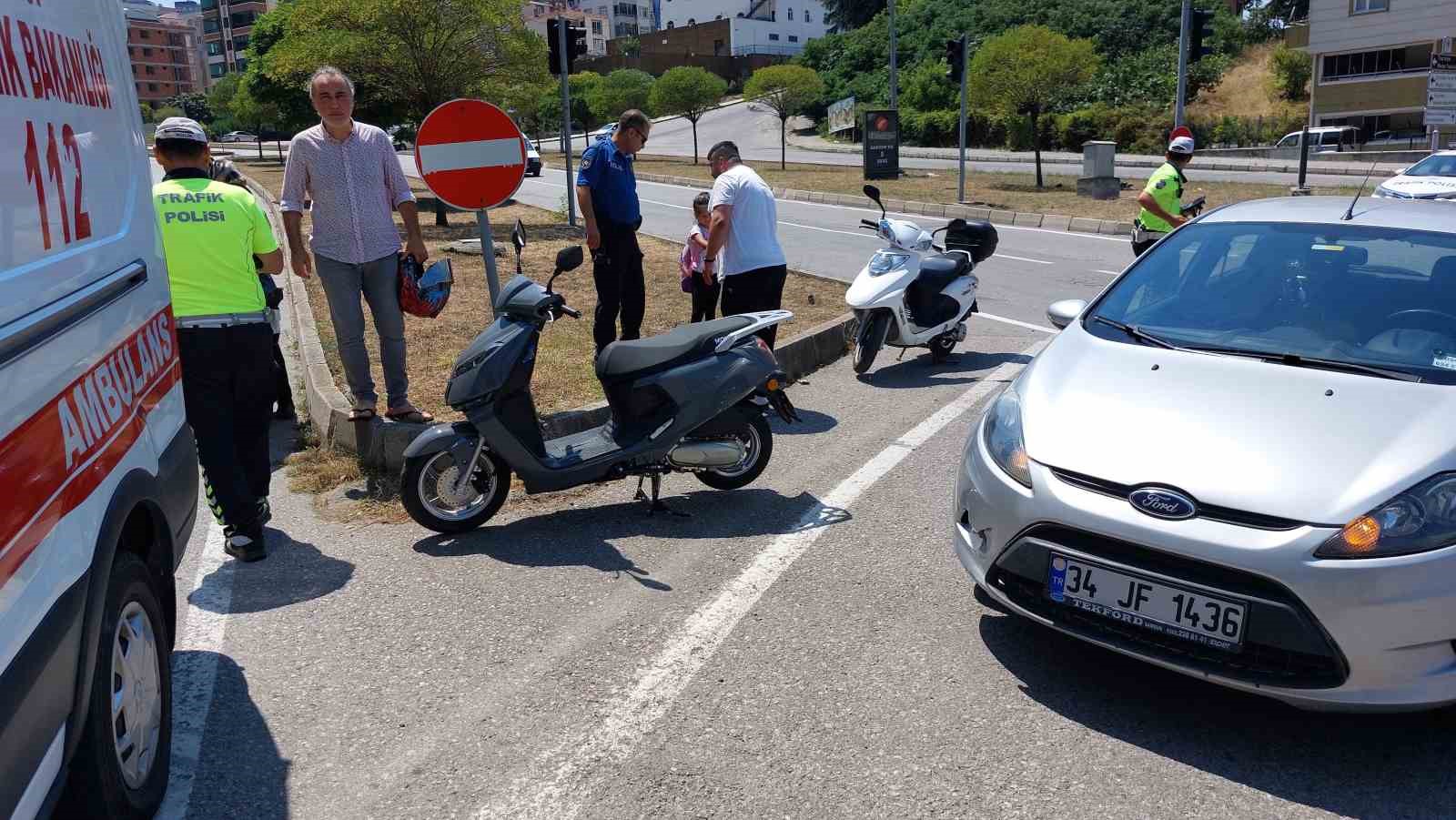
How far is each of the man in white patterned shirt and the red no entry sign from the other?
208 millimetres

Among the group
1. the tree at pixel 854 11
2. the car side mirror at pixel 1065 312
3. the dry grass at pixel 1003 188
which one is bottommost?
the dry grass at pixel 1003 188

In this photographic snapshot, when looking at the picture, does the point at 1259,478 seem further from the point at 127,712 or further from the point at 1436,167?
the point at 1436,167

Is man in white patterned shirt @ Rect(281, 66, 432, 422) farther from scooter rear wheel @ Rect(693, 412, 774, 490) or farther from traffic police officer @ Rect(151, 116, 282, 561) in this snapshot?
scooter rear wheel @ Rect(693, 412, 774, 490)

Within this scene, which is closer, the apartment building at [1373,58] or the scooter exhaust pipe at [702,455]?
the scooter exhaust pipe at [702,455]

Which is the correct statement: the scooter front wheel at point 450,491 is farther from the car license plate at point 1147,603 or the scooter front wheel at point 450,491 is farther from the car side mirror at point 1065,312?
the car license plate at point 1147,603

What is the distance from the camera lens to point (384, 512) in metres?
5.73

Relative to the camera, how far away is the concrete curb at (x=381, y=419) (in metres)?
6.29

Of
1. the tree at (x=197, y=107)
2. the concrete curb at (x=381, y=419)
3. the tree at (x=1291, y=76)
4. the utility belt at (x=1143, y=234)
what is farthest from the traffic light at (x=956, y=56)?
the tree at (x=197, y=107)

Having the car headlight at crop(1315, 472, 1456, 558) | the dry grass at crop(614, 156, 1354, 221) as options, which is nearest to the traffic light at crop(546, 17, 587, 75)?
the dry grass at crop(614, 156, 1354, 221)

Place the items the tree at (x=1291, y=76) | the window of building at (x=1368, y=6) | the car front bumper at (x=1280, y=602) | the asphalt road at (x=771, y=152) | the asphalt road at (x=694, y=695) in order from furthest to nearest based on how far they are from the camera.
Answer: the tree at (x=1291, y=76) < the window of building at (x=1368, y=6) < the asphalt road at (x=771, y=152) < the asphalt road at (x=694, y=695) < the car front bumper at (x=1280, y=602)

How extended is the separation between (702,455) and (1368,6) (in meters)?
51.8

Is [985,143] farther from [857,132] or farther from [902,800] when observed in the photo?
[902,800]

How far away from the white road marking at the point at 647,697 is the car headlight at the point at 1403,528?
6.65 feet

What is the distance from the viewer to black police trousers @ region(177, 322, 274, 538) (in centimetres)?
498
